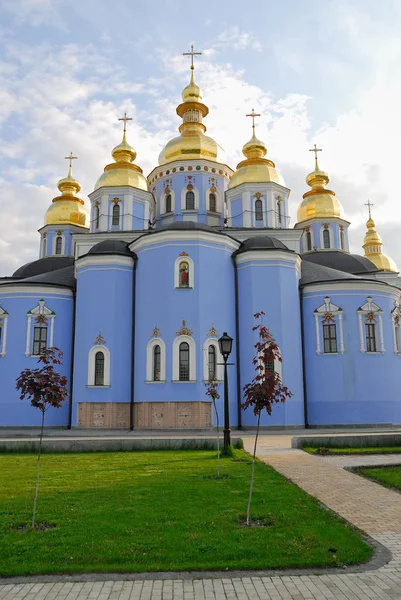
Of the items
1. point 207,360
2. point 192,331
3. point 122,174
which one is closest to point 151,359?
point 192,331

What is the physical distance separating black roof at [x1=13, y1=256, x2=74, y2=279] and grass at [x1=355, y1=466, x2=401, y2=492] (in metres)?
26.1

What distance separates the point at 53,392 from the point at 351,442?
35.1 feet

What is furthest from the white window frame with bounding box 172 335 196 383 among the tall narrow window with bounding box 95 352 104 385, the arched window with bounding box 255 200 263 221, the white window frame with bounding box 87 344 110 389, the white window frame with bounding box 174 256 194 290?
the arched window with bounding box 255 200 263 221

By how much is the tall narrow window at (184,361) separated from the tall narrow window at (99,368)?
377cm

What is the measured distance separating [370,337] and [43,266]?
2071 cm

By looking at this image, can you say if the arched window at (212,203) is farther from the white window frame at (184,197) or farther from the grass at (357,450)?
the grass at (357,450)

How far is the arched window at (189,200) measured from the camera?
102ft

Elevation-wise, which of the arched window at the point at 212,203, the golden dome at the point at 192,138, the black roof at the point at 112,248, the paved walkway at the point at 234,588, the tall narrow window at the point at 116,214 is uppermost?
the golden dome at the point at 192,138

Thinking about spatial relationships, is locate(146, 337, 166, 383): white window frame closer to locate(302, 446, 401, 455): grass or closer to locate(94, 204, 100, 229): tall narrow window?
locate(302, 446, 401, 455): grass

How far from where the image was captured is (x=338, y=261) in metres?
34.9

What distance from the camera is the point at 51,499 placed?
8.69 m

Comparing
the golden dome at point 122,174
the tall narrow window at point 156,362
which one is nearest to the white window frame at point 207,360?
the tall narrow window at point 156,362

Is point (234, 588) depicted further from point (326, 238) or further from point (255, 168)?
point (326, 238)

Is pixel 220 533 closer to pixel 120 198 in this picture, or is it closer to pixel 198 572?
pixel 198 572
